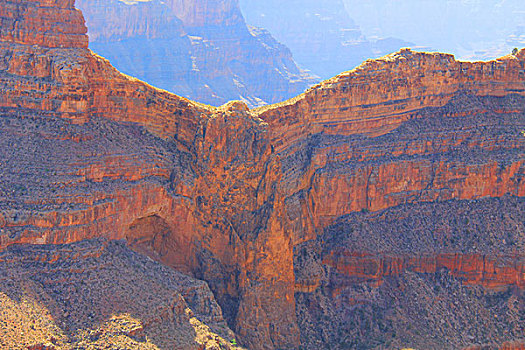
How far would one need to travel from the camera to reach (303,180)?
54.2 meters

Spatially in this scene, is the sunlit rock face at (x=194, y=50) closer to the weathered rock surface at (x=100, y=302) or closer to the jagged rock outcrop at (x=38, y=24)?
the jagged rock outcrop at (x=38, y=24)

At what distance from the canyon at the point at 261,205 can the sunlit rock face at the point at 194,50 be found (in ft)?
299

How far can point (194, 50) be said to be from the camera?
162 metres

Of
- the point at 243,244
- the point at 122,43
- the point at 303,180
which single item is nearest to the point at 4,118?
the point at 243,244

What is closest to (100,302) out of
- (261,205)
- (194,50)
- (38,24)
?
(261,205)

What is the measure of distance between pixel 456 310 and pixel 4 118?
2975cm

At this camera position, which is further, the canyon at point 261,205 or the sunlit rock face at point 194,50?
the sunlit rock face at point 194,50

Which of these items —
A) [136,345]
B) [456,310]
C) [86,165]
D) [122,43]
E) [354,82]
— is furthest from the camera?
[122,43]

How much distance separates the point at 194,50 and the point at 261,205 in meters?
117

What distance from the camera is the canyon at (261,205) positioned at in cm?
4156

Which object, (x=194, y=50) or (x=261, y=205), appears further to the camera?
(x=194, y=50)

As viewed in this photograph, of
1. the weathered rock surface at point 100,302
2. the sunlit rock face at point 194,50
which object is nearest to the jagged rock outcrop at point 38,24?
the weathered rock surface at point 100,302

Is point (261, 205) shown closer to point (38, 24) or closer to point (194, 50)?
point (38, 24)

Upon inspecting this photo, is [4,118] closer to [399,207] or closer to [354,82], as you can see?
[354,82]
